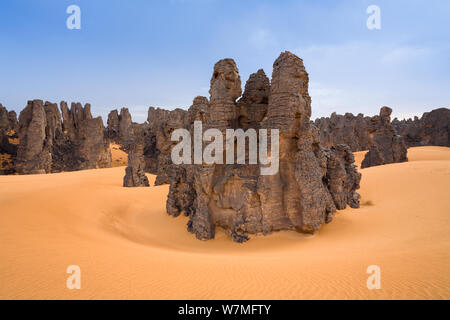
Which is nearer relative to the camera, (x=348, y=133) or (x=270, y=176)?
(x=270, y=176)

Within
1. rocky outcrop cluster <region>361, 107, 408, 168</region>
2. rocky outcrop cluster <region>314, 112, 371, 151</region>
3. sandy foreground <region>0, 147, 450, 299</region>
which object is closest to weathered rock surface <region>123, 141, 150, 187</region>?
sandy foreground <region>0, 147, 450, 299</region>

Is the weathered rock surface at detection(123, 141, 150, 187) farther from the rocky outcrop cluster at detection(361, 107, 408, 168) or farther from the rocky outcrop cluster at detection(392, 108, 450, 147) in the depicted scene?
the rocky outcrop cluster at detection(392, 108, 450, 147)

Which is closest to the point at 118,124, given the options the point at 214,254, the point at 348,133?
the point at 348,133

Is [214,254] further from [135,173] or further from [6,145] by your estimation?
[6,145]

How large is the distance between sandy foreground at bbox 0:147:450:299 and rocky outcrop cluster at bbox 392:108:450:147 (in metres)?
28.7

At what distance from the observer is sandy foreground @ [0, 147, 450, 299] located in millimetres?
4598

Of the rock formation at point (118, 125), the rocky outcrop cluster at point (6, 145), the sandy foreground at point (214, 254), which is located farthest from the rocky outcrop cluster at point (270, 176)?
the rock formation at point (118, 125)

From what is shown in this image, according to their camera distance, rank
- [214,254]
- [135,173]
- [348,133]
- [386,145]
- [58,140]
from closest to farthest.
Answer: [214,254], [135,173], [386,145], [58,140], [348,133]

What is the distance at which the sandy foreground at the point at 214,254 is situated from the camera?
4.60 m

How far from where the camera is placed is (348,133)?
44.9 m

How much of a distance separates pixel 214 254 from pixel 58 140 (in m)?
40.4
